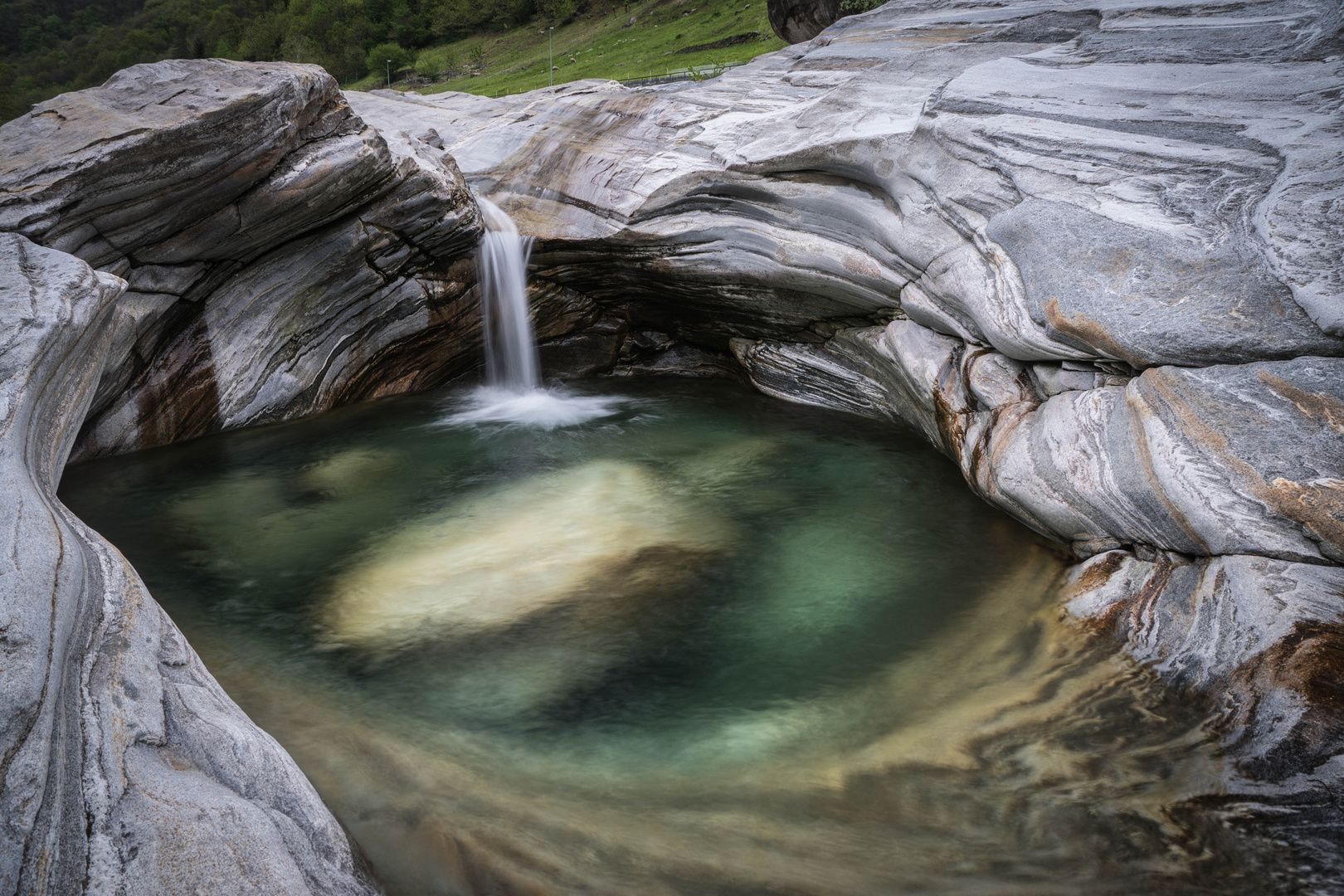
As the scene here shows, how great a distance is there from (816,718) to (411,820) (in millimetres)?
1964

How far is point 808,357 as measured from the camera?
962 cm

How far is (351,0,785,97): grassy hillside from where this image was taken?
2491 cm

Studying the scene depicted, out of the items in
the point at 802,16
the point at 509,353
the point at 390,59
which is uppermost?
the point at 390,59

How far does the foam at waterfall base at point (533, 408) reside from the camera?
935 cm

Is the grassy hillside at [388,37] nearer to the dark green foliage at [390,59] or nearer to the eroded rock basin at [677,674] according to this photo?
the dark green foliage at [390,59]

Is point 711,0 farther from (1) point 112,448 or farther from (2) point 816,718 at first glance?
(2) point 816,718

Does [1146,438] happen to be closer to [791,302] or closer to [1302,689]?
[1302,689]

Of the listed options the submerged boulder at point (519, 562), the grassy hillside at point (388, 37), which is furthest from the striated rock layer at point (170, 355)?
the grassy hillside at point (388, 37)

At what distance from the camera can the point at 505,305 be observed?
10312mm

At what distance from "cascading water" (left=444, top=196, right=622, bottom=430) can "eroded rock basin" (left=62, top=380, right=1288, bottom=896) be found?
1.68m

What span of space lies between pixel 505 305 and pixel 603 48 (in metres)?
25.7

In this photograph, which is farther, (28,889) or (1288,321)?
(1288,321)

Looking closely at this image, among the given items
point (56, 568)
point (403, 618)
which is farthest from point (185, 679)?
point (403, 618)

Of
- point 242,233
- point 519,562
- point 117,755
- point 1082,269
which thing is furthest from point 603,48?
point 117,755
